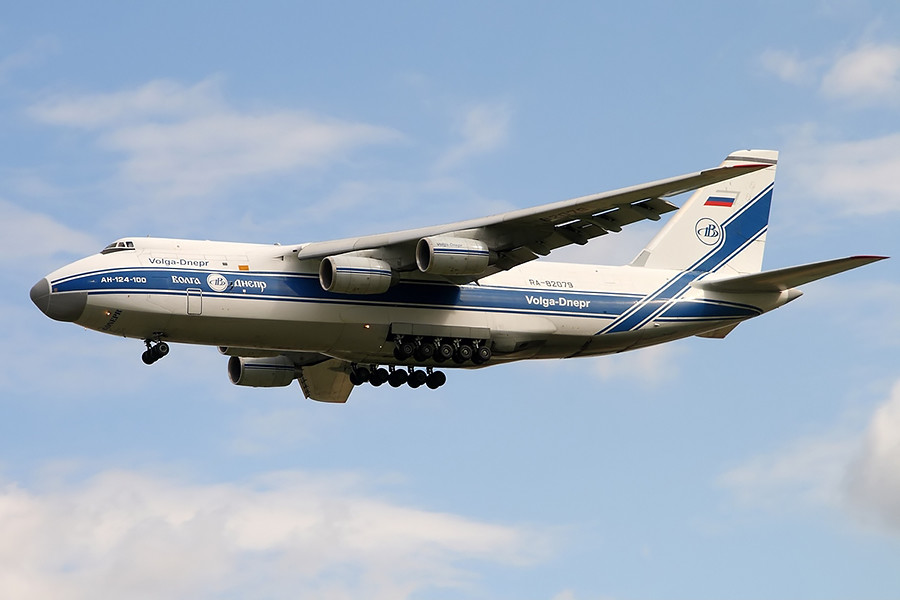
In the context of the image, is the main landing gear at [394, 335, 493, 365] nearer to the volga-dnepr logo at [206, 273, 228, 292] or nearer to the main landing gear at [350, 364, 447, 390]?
the main landing gear at [350, 364, 447, 390]

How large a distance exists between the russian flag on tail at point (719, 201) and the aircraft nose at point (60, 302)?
13.9m

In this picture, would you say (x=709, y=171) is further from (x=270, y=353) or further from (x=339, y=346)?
(x=270, y=353)

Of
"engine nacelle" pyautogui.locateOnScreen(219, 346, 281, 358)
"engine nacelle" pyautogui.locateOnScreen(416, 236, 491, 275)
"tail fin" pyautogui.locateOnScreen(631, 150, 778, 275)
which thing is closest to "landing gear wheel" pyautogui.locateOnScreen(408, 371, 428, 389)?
"engine nacelle" pyautogui.locateOnScreen(219, 346, 281, 358)

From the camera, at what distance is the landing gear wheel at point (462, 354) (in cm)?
2877

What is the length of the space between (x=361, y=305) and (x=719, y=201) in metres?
9.34

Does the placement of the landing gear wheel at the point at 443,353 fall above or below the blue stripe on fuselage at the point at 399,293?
below

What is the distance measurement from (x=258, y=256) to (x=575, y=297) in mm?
6419

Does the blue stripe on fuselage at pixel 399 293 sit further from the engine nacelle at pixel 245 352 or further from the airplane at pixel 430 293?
the engine nacelle at pixel 245 352

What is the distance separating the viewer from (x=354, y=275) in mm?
26922

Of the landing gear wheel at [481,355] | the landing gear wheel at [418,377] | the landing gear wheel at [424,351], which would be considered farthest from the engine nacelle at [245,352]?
the landing gear wheel at [481,355]

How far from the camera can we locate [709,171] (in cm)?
2416

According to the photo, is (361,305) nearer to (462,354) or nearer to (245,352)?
(462,354)

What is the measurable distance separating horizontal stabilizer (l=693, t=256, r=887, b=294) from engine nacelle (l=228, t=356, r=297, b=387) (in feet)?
29.1

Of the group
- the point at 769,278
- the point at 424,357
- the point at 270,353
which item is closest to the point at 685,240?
the point at 769,278
